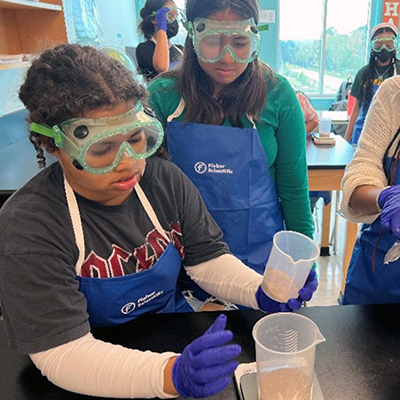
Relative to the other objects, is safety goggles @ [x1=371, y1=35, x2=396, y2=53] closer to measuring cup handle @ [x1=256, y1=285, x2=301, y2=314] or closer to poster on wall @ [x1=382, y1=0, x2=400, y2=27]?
poster on wall @ [x1=382, y1=0, x2=400, y2=27]

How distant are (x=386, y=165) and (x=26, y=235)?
985 mm

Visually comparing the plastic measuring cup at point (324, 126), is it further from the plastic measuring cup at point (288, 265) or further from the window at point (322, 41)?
the window at point (322, 41)

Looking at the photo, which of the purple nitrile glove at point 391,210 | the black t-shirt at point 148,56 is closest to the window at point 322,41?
the black t-shirt at point 148,56

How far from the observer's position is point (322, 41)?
6.40 meters

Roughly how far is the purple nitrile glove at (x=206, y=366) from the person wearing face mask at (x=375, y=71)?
3.24 metres

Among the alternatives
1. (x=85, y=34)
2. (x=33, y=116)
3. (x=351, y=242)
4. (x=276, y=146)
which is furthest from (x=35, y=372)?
(x=85, y=34)

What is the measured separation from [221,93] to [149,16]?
1.75 meters

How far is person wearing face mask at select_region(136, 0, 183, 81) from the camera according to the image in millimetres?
2701

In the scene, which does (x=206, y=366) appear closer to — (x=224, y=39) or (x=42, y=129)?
(x=42, y=129)

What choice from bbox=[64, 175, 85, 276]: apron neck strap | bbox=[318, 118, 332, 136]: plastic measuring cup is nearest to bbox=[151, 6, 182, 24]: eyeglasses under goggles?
bbox=[318, 118, 332, 136]: plastic measuring cup

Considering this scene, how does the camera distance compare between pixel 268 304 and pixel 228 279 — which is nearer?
pixel 268 304

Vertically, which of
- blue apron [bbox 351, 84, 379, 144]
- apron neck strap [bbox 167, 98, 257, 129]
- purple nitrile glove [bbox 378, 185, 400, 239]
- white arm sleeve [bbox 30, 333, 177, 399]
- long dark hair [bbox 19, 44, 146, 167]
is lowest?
blue apron [bbox 351, 84, 379, 144]

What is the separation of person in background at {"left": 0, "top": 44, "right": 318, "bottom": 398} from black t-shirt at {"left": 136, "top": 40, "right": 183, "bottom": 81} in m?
1.98

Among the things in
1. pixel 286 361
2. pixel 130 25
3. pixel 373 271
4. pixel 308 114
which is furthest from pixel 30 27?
pixel 130 25
